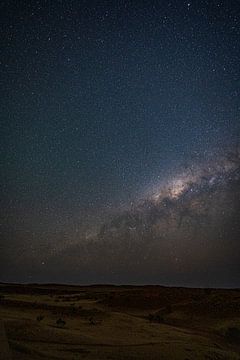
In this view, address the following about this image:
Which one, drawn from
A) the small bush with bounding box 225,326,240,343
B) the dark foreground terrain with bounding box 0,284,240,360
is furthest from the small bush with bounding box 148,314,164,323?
the small bush with bounding box 225,326,240,343

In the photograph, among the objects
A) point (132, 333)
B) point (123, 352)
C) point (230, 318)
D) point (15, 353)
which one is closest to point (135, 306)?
point (230, 318)

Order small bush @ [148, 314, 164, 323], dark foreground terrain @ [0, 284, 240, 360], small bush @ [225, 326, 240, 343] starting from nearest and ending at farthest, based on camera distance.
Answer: dark foreground terrain @ [0, 284, 240, 360] → small bush @ [225, 326, 240, 343] → small bush @ [148, 314, 164, 323]

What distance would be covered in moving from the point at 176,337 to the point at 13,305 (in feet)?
47.5

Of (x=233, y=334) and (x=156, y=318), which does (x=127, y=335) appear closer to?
(x=233, y=334)

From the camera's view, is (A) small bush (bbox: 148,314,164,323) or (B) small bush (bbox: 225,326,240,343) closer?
(B) small bush (bbox: 225,326,240,343)

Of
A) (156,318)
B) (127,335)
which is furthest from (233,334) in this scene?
(127,335)

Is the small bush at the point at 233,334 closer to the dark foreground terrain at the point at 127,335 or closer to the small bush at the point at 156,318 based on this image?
the dark foreground terrain at the point at 127,335

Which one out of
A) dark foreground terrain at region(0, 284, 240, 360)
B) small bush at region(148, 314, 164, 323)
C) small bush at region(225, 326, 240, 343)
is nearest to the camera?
dark foreground terrain at region(0, 284, 240, 360)

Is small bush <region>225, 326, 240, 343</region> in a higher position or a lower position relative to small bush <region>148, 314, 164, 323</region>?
lower

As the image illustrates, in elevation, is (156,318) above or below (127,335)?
above

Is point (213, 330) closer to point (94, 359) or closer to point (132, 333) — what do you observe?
point (132, 333)

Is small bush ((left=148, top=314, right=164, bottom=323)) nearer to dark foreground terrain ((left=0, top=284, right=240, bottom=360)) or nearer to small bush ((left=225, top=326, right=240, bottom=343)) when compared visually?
dark foreground terrain ((left=0, top=284, right=240, bottom=360))

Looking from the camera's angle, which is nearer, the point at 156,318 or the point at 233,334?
the point at 233,334

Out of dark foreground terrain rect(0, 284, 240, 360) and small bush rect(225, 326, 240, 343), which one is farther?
small bush rect(225, 326, 240, 343)
